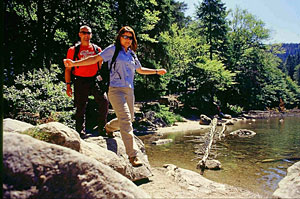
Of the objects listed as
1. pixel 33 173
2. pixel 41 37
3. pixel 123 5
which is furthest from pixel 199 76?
pixel 33 173

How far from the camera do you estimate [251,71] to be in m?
→ 36.2

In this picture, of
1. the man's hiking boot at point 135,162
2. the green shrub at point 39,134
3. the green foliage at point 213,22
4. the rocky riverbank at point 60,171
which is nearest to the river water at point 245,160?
the rocky riverbank at point 60,171

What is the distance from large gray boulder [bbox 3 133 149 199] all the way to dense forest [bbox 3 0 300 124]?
5272 millimetres

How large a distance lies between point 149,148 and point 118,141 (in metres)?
4.60

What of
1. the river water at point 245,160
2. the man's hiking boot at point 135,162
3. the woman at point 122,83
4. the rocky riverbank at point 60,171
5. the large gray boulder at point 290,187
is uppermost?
the woman at point 122,83

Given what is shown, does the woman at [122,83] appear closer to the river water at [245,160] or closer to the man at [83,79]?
the man at [83,79]

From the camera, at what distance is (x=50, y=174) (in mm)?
2434

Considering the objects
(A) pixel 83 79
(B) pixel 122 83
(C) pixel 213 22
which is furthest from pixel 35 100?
(C) pixel 213 22

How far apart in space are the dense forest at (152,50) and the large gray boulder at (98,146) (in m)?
3.70

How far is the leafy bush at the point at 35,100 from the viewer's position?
23.5 ft

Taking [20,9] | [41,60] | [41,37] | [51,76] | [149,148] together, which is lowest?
[149,148]

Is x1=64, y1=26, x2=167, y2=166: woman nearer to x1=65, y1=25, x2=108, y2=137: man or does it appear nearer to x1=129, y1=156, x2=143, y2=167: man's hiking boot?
x1=129, y1=156, x2=143, y2=167: man's hiking boot

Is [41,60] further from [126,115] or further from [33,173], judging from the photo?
[33,173]

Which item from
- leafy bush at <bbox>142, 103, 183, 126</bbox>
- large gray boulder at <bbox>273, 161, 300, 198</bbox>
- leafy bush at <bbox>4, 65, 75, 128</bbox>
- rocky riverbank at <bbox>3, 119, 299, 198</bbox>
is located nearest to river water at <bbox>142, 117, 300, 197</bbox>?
large gray boulder at <bbox>273, 161, 300, 198</bbox>
